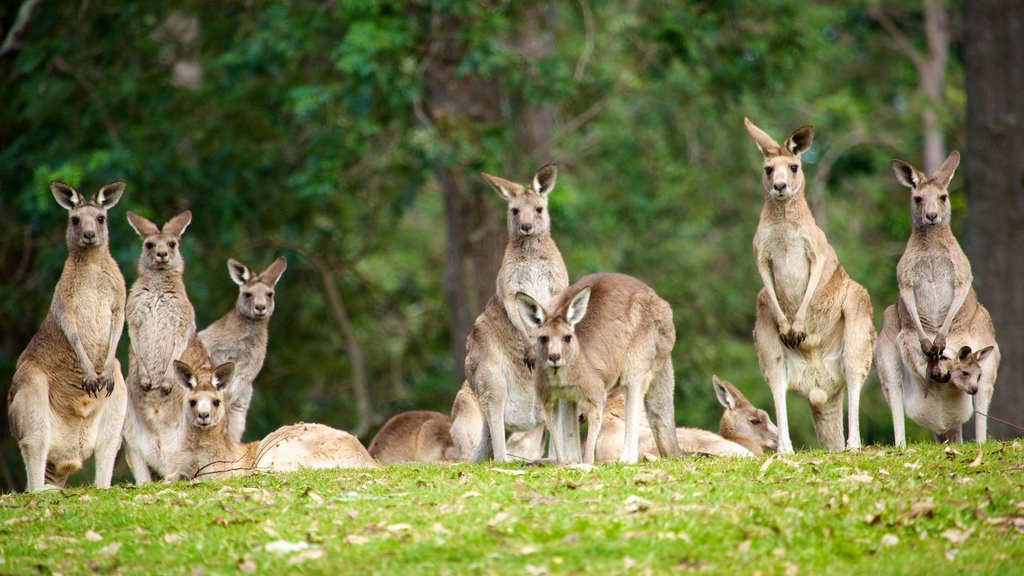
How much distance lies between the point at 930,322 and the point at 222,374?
5.58m

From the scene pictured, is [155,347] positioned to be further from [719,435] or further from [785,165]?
[785,165]

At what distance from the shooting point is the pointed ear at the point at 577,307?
9.37 metres

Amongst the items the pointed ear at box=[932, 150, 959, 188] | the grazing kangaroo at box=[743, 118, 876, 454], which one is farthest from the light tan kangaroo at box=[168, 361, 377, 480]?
the pointed ear at box=[932, 150, 959, 188]

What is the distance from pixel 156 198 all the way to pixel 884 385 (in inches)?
430

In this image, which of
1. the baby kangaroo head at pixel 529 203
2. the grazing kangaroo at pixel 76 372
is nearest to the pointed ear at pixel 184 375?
the grazing kangaroo at pixel 76 372

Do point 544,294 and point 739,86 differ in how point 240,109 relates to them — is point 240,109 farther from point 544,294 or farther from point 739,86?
point 544,294

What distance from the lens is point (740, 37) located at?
1802 centimetres

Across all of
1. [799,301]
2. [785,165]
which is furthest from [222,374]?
[785,165]

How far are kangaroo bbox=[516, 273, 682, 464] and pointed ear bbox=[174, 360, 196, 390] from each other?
2667mm

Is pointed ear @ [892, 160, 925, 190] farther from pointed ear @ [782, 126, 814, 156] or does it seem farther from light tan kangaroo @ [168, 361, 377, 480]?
light tan kangaroo @ [168, 361, 377, 480]

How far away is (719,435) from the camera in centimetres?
1141

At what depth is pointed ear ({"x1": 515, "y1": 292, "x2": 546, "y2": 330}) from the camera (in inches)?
375

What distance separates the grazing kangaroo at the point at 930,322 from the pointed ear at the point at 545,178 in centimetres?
282

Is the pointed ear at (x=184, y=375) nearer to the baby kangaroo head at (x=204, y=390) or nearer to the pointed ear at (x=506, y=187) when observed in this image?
the baby kangaroo head at (x=204, y=390)
